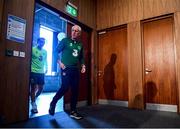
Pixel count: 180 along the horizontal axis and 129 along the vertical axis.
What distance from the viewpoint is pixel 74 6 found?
3.74m

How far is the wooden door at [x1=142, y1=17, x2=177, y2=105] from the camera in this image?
3.39 m

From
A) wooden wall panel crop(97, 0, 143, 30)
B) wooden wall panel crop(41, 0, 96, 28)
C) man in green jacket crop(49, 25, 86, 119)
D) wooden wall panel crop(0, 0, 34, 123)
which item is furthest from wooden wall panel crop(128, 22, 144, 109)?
wooden wall panel crop(0, 0, 34, 123)

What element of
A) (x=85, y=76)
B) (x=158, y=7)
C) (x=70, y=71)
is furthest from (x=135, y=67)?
(x=70, y=71)

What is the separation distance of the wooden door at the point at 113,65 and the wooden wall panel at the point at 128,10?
0.77 ft

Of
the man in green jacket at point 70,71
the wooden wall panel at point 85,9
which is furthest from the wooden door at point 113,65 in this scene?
the man in green jacket at point 70,71

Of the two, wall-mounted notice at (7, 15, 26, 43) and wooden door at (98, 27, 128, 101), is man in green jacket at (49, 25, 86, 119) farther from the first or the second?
wooden door at (98, 27, 128, 101)

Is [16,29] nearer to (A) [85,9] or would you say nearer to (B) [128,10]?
(A) [85,9]

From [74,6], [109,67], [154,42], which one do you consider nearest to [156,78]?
[154,42]

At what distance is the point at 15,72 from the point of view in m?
2.38

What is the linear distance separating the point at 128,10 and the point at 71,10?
1363 millimetres

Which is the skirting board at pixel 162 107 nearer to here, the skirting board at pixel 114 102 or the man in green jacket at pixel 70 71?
the skirting board at pixel 114 102

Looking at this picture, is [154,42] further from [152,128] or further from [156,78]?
[152,128]

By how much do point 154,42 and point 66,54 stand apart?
6.57 feet

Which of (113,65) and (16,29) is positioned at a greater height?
(16,29)
